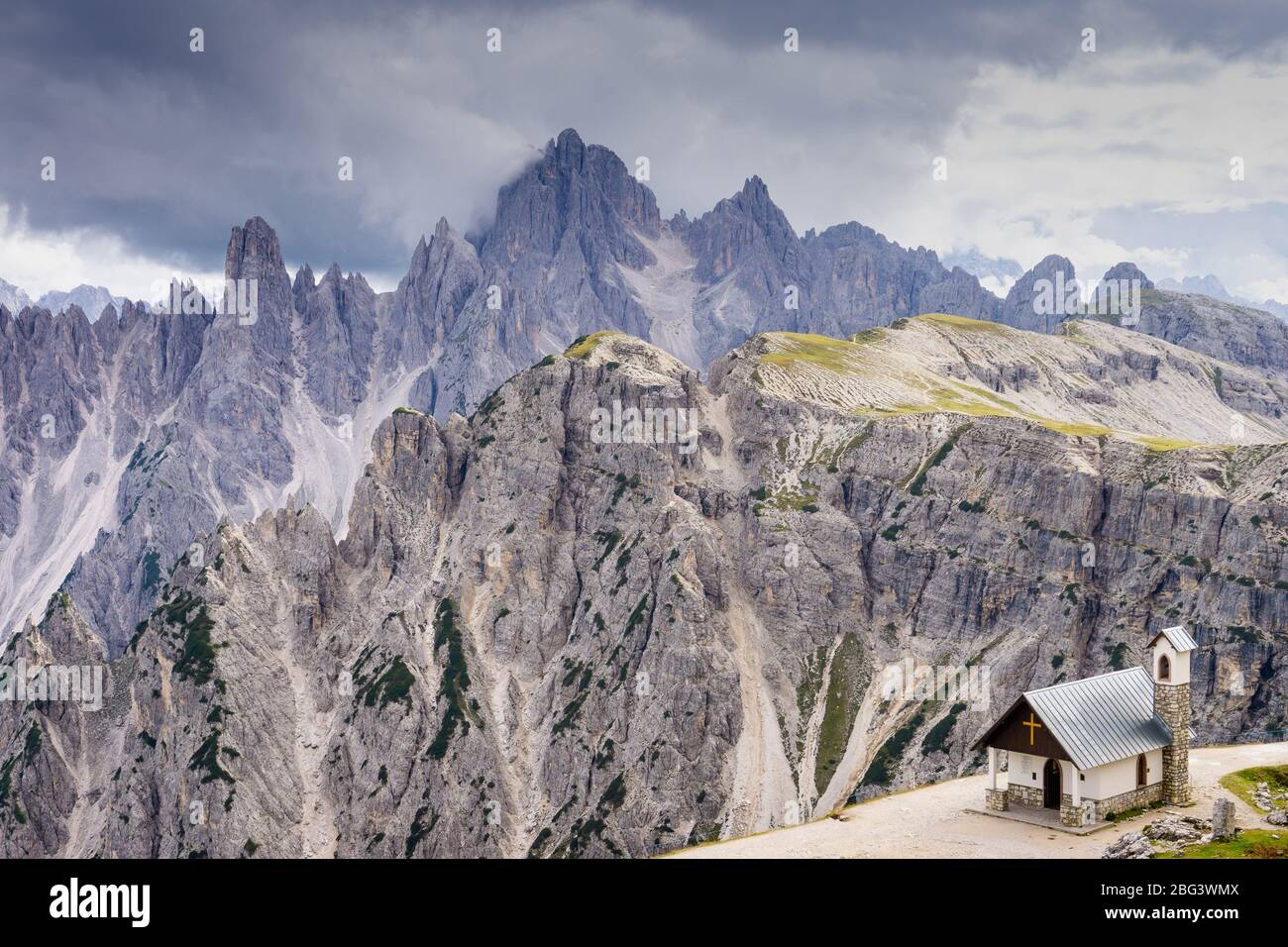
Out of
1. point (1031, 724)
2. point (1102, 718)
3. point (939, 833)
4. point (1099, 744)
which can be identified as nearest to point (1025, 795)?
point (1031, 724)

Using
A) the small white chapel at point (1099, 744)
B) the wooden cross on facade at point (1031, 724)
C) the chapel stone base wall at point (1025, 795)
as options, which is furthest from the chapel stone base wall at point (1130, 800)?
the wooden cross on facade at point (1031, 724)

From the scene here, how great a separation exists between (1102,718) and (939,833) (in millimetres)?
12012

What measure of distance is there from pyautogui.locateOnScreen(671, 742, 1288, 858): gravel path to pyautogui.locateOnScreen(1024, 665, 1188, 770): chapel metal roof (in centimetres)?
395

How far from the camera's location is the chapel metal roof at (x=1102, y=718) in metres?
61.7

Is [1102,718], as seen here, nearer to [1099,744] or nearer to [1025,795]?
[1099,744]

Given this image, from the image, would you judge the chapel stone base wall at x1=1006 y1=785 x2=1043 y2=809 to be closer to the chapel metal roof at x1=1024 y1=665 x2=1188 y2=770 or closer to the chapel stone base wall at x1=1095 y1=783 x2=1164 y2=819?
the chapel stone base wall at x1=1095 y1=783 x2=1164 y2=819

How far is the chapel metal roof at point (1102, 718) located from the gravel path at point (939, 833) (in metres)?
3.95

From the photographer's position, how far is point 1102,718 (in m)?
64.2

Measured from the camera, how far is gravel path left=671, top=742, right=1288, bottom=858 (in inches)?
2274
